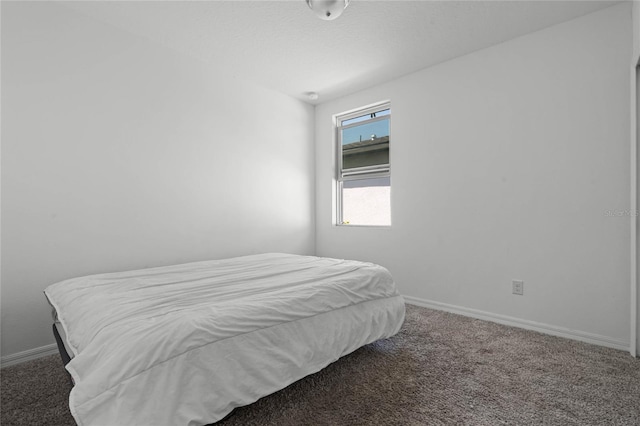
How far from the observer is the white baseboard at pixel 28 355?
2.05m

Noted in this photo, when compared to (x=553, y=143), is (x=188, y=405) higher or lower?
lower

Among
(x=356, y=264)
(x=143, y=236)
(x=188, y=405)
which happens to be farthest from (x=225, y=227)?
(x=188, y=405)

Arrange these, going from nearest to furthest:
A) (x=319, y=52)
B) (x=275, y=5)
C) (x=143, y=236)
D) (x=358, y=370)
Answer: (x=358, y=370)
(x=275, y=5)
(x=143, y=236)
(x=319, y=52)

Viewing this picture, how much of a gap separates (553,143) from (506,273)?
45.6 inches

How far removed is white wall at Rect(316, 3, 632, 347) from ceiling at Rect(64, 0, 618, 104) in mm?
275

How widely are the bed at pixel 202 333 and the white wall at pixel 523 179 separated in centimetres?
128

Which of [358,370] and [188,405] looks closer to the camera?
[188,405]

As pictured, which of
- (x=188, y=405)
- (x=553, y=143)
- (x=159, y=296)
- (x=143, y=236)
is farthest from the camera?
(x=143, y=236)

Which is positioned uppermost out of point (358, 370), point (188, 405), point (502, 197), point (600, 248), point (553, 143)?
point (553, 143)

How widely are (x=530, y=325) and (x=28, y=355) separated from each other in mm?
3822

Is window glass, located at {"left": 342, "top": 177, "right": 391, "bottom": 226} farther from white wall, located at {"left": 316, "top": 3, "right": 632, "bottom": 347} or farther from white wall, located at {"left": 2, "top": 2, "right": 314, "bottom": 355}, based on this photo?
white wall, located at {"left": 2, "top": 2, "right": 314, "bottom": 355}

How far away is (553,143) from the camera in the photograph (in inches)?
98.7

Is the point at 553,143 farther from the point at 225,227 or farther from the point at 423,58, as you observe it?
the point at 225,227

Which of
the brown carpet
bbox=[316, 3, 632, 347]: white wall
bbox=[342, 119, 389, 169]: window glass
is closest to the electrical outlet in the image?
bbox=[316, 3, 632, 347]: white wall
